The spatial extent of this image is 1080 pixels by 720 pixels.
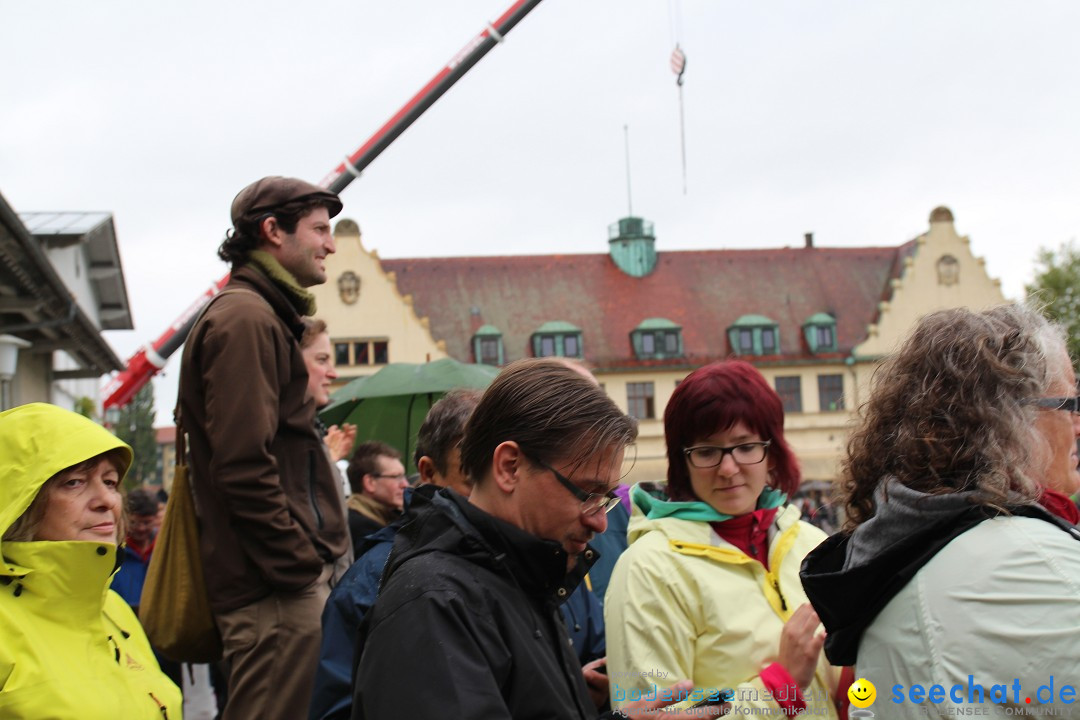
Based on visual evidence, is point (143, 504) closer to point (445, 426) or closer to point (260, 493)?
point (260, 493)

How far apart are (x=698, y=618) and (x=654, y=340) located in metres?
44.2

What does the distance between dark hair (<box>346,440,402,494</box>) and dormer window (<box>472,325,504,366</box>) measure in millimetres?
39450

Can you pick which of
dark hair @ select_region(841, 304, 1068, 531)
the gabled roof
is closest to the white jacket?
dark hair @ select_region(841, 304, 1068, 531)

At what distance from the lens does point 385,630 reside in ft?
6.85

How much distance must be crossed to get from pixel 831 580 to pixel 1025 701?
466mm

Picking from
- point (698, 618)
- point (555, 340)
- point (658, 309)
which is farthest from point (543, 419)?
point (658, 309)

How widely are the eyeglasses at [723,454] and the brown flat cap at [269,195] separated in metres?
1.66

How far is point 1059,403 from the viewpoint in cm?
243

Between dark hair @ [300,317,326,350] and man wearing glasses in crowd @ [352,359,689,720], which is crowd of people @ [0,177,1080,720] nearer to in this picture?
man wearing glasses in crowd @ [352,359,689,720]

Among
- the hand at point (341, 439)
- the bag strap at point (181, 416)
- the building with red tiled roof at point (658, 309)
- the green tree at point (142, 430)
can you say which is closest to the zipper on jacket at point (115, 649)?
the bag strap at point (181, 416)

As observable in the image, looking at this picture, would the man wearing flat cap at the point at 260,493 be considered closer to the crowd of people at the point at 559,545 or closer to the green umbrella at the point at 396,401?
the crowd of people at the point at 559,545

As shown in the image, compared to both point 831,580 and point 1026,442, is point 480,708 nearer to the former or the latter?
point 831,580

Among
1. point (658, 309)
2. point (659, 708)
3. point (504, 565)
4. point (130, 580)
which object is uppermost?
point (658, 309)

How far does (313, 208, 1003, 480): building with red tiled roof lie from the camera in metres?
45.1
